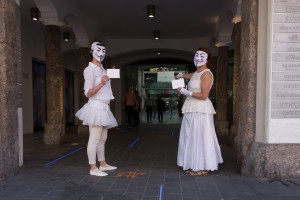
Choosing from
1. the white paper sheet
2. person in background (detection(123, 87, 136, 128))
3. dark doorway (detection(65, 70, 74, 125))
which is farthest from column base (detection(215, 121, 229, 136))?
the white paper sheet

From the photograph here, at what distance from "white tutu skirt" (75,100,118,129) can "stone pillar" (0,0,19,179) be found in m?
1.08

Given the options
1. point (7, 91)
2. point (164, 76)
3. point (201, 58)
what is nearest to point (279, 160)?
point (201, 58)

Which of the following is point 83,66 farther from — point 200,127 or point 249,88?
point 249,88

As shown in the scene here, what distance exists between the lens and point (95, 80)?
465cm

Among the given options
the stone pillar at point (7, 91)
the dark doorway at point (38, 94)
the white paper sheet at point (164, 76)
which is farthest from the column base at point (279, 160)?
the white paper sheet at point (164, 76)

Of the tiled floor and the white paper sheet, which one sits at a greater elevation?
the white paper sheet

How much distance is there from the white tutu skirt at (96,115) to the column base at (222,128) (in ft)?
22.5

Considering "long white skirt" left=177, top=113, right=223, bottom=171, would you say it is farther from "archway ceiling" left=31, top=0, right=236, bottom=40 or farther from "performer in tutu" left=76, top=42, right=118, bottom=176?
"archway ceiling" left=31, top=0, right=236, bottom=40

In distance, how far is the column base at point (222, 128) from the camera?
35.2ft

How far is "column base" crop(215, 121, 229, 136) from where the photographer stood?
10742 mm

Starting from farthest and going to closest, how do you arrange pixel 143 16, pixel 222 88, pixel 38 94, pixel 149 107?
pixel 149 107, pixel 38 94, pixel 222 88, pixel 143 16

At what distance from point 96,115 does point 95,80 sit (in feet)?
1.76

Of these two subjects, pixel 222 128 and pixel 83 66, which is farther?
pixel 83 66

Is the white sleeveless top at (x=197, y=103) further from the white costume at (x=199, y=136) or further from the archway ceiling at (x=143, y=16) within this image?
the archway ceiling at (x=143, y=16)
